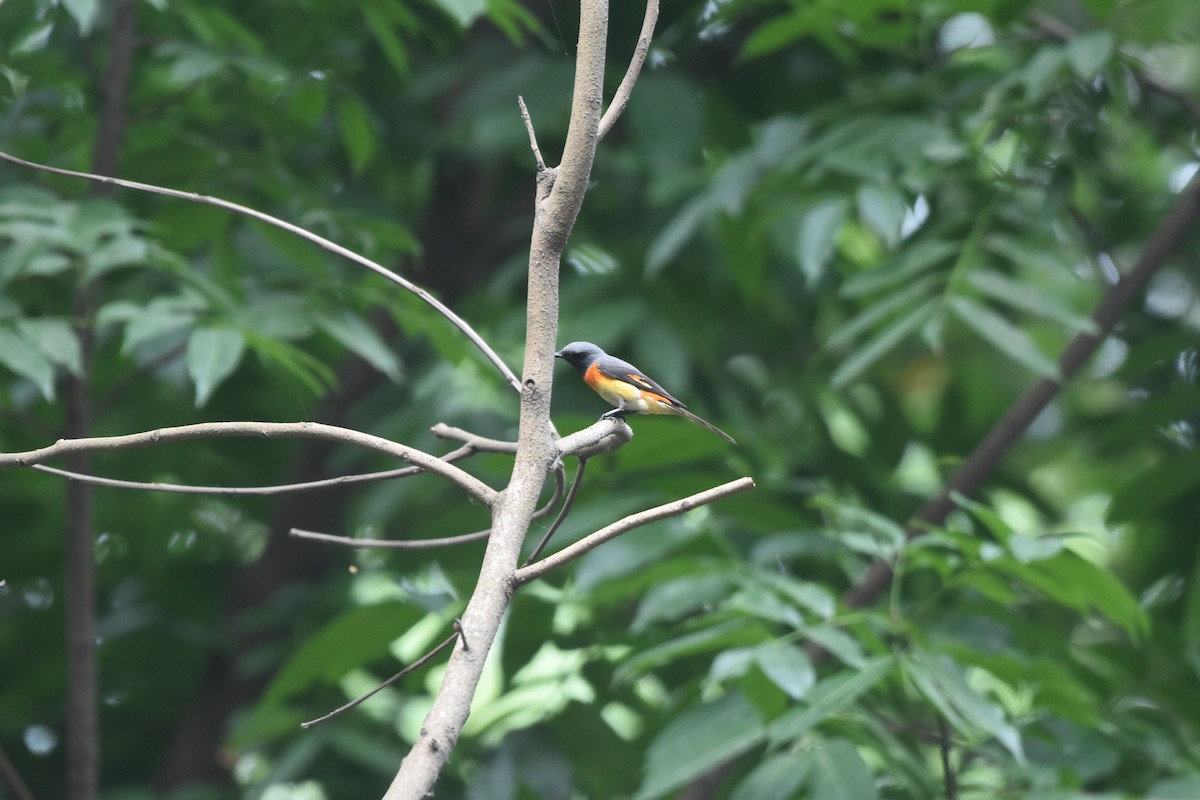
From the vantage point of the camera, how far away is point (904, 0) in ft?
11.8

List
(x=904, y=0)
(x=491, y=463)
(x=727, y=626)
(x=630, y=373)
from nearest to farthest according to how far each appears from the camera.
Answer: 1. (x=630, y=373)
2. (x=727, y=626)
3. (x=491, y=463)
4. (x=904, y=0)

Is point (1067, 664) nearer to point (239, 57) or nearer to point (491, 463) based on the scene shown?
point (491, 463)

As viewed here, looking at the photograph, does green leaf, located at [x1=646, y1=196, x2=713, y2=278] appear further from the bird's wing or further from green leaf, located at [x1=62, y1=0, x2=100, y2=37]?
green leaf, located at [x1=62, y1=0, x2=100, y2=37]

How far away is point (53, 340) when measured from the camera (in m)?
2.82

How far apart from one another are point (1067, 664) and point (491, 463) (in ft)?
5.75

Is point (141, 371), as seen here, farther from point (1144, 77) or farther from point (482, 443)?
point (1144, 77)

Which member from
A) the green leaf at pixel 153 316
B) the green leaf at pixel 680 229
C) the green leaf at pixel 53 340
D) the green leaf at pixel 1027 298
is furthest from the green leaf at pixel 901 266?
the green leaf at pixel 53 340

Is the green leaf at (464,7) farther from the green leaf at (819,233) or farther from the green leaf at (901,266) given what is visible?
the green leaf at (901,266)

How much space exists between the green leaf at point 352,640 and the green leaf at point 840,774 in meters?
1.16

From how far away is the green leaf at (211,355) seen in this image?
2.80 meters

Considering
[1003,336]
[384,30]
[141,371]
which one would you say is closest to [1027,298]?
[1003,336]

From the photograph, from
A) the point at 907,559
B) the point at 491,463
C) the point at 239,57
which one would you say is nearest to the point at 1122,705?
the point at 907,559

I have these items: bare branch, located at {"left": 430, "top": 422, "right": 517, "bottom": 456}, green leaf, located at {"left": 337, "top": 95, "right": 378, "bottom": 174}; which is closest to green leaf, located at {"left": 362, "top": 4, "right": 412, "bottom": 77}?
green leaf, located at {"left": 337, "top": 95, "right": 378, "bottom": 174}

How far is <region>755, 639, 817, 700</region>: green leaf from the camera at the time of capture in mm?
2494
